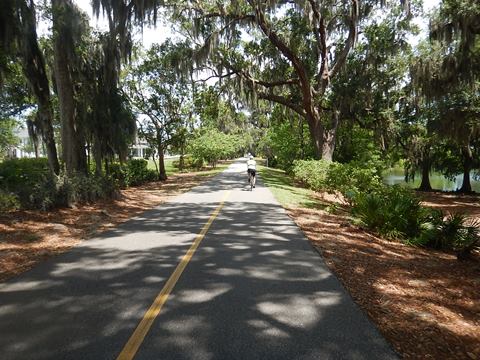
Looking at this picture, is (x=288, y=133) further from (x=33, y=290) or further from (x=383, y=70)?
(x=33, y=290)

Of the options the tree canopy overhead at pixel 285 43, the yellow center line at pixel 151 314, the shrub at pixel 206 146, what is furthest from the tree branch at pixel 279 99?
the yellow center line at pixel 151 314

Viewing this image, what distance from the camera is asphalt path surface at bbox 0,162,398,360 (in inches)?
129

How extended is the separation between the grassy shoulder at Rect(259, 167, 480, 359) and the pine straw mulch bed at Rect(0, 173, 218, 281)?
17.1 feet

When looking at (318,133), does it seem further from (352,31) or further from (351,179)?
(351,179)

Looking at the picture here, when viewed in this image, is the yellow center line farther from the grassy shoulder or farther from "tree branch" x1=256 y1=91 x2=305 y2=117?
"tree branch" x1=256 y1=91 x2=305 y2=117

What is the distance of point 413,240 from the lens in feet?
27.1

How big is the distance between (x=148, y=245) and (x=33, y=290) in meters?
2.49

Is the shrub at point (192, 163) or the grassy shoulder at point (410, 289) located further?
the shrub at point (192, 163)

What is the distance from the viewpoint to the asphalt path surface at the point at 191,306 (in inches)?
129

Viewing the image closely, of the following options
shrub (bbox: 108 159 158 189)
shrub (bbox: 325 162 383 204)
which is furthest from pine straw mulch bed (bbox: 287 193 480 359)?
shrub (bbox: 108 159 158 189)

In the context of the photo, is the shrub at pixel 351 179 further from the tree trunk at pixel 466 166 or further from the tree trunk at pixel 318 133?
the tree trunk at pixel 466 166

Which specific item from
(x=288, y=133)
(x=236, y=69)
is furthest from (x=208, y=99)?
(x=288, y=133)

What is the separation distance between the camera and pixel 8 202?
9.86 meters

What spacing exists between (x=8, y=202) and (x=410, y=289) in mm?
10294
